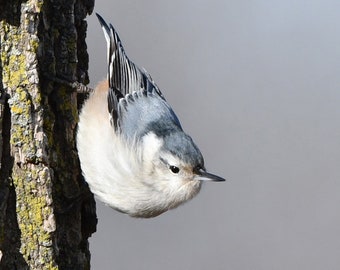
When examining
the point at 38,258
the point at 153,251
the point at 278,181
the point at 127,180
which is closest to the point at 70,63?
the point at 127,180

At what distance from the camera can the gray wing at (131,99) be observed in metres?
2.73

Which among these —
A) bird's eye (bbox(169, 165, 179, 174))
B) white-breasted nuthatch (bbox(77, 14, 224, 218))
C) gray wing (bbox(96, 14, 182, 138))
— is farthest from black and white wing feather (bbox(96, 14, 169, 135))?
bird's eye (bbox(169, 165, 179, 174))

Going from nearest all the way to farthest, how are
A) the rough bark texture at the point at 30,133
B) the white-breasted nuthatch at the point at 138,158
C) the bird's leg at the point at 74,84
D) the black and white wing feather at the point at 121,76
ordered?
the rough bark texture at the point at 30,133 → the bird's leg at the point at 74,84 → the white-breasted nuthatch at the point at 138,158 → the black and white wing feather at the point at 121,76

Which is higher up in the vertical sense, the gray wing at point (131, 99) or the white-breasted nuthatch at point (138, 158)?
the gray wing at point (131, 99)

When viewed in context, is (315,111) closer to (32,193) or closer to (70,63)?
(70,63)

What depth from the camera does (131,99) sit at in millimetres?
2859

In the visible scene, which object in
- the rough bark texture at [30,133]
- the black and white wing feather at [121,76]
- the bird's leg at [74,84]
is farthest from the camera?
the black and white wing feather at [121,76]

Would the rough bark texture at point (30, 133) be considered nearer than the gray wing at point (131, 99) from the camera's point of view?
Yes

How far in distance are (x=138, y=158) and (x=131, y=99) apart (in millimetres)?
270

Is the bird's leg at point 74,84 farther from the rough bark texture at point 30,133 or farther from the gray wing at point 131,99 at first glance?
the gray wing at point 131,99

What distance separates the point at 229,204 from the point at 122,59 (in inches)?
30.3

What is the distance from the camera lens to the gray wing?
2.73 meters

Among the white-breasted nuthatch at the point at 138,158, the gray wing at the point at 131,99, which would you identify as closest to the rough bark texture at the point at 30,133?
the white-breasted nuthatch at the point at 138,158

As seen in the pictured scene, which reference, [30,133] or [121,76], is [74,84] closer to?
[30,133]
